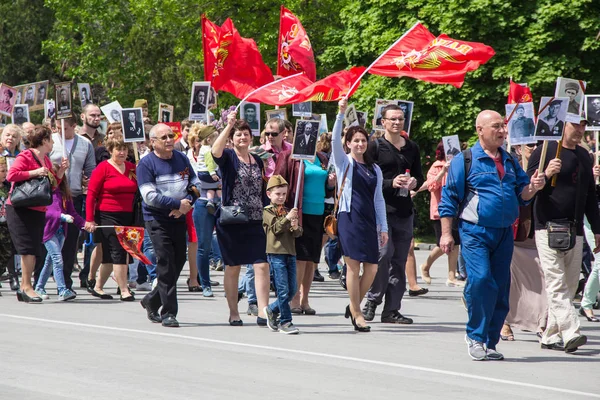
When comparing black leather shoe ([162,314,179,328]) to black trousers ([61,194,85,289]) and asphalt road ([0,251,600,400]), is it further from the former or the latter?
black trousers ([61,194,85,289])

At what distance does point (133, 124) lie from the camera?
14.0 meters

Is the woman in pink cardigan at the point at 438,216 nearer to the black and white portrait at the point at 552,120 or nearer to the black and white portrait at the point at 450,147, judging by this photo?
the black and white portrait at the point at 450,147

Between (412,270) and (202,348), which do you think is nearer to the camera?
(202,348)

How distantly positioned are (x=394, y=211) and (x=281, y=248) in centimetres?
140

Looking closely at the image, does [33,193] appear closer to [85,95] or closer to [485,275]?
[85,95]

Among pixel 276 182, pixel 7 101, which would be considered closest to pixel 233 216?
pixel 276 182

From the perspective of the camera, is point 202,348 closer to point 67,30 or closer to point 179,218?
point 179,218

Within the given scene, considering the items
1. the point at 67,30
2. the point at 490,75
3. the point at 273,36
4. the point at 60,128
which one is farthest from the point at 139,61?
the point at 60,128

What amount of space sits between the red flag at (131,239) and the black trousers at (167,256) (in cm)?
164

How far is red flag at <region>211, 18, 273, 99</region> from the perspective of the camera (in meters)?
13.0

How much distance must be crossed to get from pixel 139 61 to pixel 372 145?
40706mm

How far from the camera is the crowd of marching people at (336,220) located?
880cm

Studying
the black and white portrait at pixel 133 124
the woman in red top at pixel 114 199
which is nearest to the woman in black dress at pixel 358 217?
the woman in red top at pixel 114 199

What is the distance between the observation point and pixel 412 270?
14.2 meters
